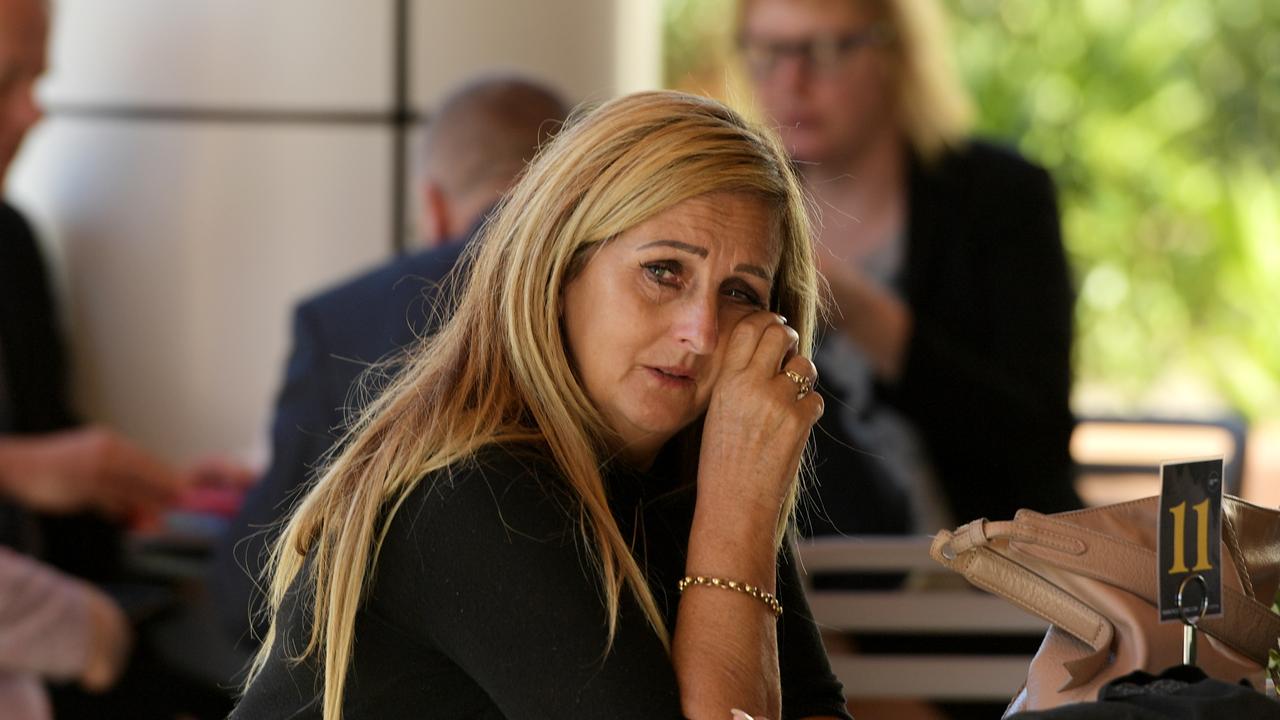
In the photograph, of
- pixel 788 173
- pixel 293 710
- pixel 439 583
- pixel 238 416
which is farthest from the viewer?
pixel 238 416

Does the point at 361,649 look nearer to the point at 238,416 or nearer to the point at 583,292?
the point at 583,292

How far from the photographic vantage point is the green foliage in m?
8.25

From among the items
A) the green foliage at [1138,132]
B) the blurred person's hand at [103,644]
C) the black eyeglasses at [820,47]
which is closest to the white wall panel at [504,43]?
the black eyeglasses at [820,47]

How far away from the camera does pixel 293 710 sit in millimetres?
1501

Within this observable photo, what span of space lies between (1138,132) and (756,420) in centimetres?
737

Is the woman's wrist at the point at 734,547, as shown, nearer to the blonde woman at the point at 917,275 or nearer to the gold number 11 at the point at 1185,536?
the gold number 11 at the point at 1185,536

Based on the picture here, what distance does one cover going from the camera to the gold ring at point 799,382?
5.09 feet

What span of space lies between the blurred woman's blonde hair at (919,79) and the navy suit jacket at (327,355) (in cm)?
101

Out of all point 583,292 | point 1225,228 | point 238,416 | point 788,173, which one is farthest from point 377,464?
point 1225,228

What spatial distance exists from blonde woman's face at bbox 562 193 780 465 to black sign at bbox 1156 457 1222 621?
0.44 m

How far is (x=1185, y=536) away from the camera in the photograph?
131cm

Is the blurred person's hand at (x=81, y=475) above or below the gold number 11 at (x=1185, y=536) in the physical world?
below

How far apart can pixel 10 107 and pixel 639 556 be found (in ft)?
6.18

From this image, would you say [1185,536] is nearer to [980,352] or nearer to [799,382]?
[799,382]
